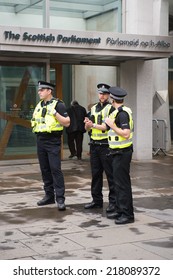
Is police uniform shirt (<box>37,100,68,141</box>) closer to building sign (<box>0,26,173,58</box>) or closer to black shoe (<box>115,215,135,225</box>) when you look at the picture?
black shoe (<box>115,215,135,225</box>)

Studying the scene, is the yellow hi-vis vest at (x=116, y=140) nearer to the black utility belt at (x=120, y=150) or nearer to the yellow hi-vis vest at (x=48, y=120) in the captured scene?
the black utility belt at (x=120, y=150)

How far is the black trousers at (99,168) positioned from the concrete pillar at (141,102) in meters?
7.03

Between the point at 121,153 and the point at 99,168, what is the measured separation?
3.29ft

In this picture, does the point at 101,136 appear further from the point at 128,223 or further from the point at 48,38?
the point at 48,38

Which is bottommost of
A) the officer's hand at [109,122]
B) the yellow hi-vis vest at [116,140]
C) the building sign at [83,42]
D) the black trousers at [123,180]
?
the black trousers at [123,180]

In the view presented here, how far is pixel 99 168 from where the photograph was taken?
8016 millimetres

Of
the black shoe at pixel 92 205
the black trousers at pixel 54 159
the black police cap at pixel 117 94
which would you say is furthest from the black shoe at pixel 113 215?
the black police cap at pixel 117 94

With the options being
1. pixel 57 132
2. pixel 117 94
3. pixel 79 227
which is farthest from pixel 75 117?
pixel 79 227

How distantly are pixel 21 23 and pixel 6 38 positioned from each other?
48.6 inches

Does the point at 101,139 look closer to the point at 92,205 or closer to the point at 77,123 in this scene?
the point at 92,205

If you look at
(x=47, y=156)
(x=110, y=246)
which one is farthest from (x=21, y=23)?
(x=110, y=246)

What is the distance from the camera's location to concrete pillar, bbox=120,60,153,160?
49.1ft

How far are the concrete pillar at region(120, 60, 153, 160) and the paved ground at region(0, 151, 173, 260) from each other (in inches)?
156

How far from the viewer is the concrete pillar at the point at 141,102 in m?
15.0
